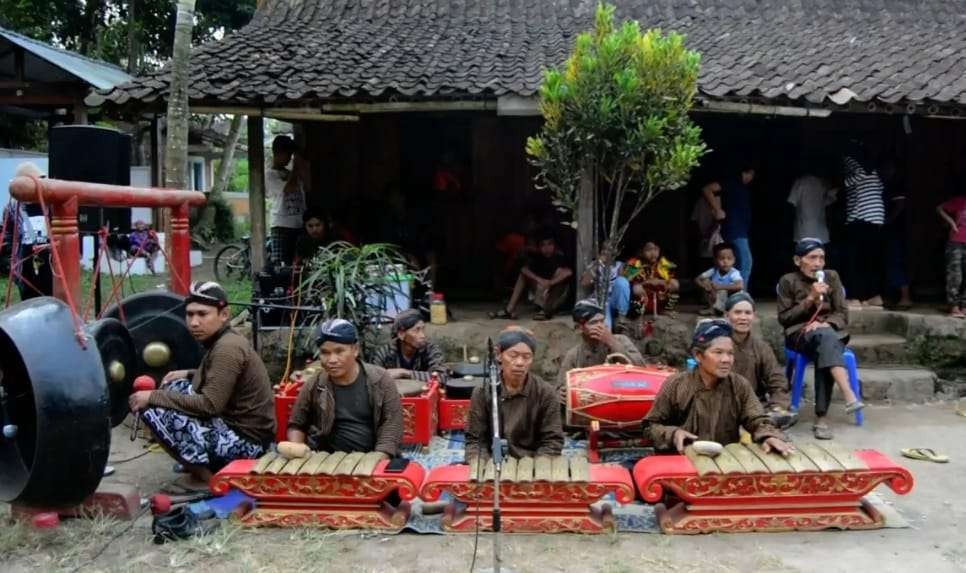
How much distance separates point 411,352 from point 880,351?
4.58 m

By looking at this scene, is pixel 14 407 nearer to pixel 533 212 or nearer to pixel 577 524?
pixel 577 524

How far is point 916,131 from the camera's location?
10.3 m

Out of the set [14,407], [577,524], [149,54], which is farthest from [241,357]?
[149,54]

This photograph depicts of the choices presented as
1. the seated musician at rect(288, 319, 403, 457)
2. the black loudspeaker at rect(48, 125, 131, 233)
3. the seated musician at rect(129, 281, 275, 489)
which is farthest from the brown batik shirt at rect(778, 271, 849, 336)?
the black loudspeaker at rect(48, 125, 131, 233)

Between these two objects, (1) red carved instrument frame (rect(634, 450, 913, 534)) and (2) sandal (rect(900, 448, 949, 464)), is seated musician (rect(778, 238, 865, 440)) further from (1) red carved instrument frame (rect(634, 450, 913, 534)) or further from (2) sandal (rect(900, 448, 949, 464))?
(1) red carved instrument frame (rect(634, 450, 913, 534))

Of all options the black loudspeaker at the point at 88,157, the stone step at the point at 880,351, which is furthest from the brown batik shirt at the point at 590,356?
the black loudspeaker at the point at 88,157

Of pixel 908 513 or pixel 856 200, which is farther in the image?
pixel 856 200

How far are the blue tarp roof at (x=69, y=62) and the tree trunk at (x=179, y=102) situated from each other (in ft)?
13.1

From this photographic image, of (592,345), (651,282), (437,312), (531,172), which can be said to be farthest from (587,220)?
(531,172)

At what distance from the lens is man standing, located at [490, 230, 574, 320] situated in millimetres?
8867

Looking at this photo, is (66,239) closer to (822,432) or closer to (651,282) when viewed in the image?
(822,432)

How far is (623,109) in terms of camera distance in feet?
21.5

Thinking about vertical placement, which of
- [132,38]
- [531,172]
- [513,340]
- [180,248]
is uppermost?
[132,38]

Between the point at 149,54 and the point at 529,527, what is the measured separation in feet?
61.3
